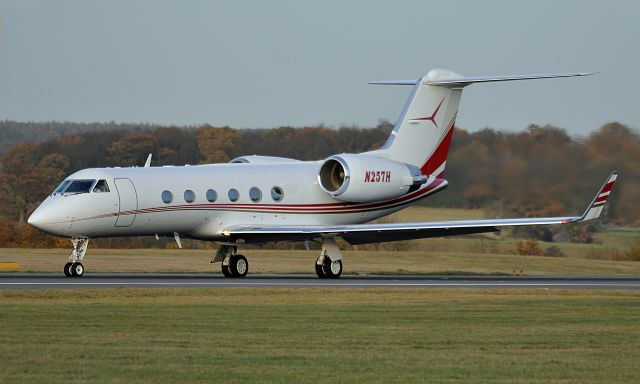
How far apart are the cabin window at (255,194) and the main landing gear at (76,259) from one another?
4.90m

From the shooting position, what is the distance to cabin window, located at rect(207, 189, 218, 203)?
3362cm

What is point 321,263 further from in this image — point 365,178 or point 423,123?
point 423,123

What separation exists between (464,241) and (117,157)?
2223 cm

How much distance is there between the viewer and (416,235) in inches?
1347

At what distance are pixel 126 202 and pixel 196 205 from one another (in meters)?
2.09

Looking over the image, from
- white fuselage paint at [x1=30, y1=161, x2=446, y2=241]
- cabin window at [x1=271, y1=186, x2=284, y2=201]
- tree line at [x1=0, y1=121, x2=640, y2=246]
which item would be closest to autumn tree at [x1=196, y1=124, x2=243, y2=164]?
tree line at [x1=0, y1=121, x2=640, y2=246]

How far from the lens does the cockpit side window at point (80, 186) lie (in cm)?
3188

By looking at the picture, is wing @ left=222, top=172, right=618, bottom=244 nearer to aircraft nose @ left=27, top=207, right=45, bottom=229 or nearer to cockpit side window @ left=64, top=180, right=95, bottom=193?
cockpit side window @ left=64, top=180, right=95, bottom=193

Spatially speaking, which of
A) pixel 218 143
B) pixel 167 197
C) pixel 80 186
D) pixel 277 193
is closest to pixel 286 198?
pixel 277 193

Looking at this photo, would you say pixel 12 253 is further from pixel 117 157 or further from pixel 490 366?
pixel 490 366

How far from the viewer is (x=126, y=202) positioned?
32.1 meters

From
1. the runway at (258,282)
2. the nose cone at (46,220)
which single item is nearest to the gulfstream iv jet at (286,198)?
the nose cone at (46,220)

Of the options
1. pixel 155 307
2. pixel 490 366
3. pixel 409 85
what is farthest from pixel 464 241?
pixel 490 366

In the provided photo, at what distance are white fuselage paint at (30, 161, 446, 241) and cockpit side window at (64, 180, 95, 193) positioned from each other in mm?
165
